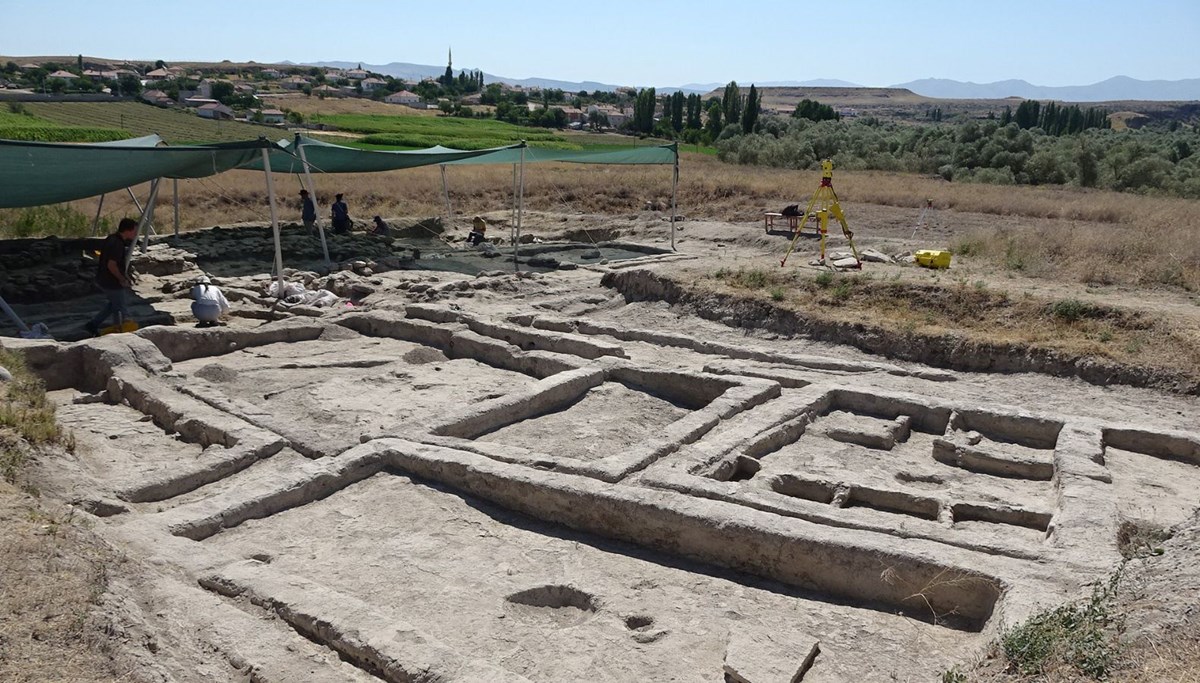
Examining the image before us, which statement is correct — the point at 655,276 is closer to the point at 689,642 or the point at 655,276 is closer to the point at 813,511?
the point at 813,511

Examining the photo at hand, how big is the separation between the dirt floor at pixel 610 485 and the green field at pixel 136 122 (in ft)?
42.2

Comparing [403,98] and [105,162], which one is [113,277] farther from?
[403,98]

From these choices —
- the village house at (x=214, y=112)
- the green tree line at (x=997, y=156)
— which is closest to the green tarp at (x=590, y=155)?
the green tree line at (x=997, y=156)

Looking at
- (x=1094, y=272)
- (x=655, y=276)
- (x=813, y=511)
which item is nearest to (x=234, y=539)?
(x=813, y=511)

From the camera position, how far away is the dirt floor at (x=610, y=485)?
5121 millimetres

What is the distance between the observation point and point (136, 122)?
27672 millimetres

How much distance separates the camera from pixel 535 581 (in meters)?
5.98

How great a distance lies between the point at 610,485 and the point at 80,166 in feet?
32.5

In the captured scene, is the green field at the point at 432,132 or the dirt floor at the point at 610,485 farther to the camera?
the green field at the point at 432,132

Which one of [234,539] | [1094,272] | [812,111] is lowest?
[234,539]

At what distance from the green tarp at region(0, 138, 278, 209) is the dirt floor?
183 centimetres

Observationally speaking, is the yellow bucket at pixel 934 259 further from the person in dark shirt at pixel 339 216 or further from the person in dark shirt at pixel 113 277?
the person in dark shirt at pixel 113 277

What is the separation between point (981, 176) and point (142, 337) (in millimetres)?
29414

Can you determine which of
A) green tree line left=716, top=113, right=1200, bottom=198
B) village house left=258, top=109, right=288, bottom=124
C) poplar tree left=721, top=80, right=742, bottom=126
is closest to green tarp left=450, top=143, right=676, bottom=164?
green tree line left=716, top=113, right=1200, bottom=198
